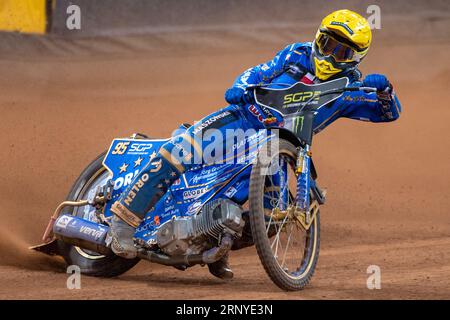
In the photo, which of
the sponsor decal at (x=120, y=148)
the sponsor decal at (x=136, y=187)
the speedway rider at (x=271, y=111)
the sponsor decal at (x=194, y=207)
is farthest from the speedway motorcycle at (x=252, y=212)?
the sponsor decal at (x=120, y=148)

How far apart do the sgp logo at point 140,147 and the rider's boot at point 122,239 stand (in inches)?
29.5

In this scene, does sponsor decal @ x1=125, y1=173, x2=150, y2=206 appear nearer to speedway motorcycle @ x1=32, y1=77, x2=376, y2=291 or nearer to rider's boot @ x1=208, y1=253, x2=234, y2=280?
speedway motorcycle @ x1=32, y1=77, x2=376, y2=291

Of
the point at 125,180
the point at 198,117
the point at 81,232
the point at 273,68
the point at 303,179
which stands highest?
the point at 198,117

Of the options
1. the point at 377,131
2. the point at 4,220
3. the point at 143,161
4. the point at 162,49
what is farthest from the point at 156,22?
the point at 143,161

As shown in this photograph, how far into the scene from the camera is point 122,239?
242 inches

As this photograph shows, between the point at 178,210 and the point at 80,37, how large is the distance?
5.99 m

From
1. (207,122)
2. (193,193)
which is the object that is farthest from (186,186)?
(207,122)

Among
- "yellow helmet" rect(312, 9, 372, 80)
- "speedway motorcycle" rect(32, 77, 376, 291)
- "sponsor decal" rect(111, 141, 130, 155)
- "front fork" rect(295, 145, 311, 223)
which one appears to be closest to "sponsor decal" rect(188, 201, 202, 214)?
"speedway motorcycle" rect(32, 77, 376, 291)

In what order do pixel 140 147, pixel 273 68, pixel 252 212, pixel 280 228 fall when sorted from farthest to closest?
pixel 140 147 < pixel 273 68 < pixel 280 228 < pixel 252 212

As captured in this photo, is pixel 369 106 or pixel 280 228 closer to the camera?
pixel 280 228

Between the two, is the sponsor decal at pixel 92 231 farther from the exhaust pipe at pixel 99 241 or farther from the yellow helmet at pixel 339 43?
the yellow helmet at pixel 339 43

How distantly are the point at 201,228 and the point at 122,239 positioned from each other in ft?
1.88

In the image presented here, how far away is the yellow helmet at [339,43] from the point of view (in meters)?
6.02

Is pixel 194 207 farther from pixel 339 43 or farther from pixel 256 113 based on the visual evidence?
pixel 339 43
